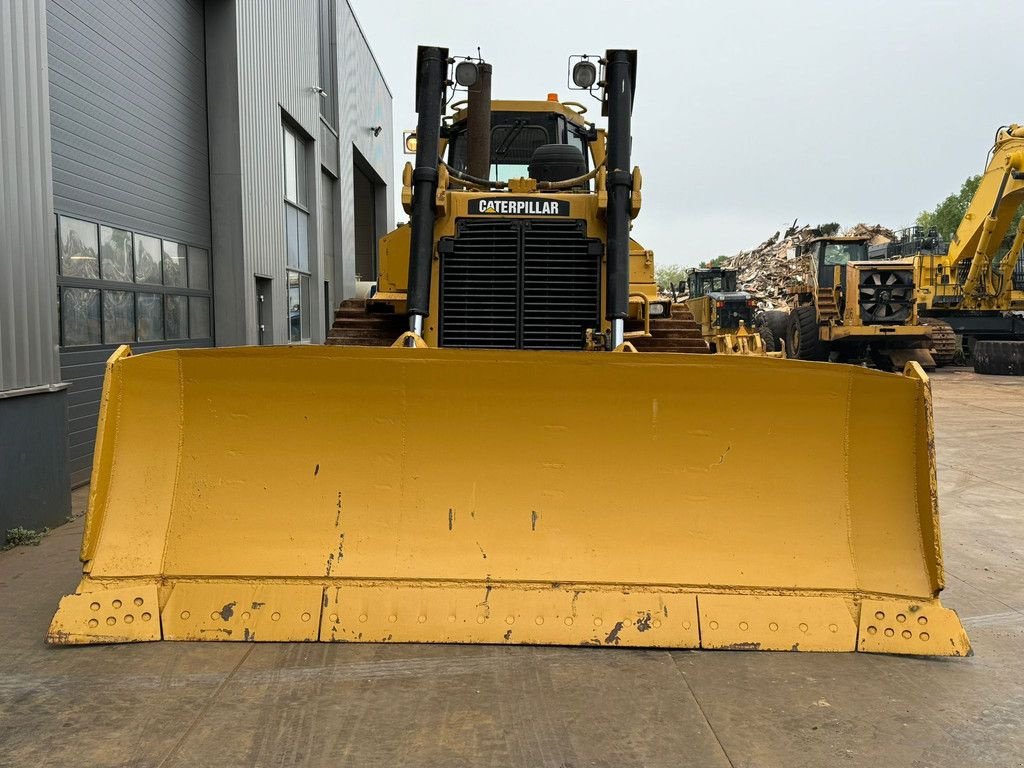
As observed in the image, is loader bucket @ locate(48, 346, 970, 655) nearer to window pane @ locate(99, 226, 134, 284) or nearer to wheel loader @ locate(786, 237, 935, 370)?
window pane @ locate(99, 226, 134, 284)

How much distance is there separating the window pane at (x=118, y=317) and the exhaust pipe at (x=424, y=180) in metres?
4.98

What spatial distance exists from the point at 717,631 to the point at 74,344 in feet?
23.8

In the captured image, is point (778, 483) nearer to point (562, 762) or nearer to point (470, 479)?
point (470, 479)

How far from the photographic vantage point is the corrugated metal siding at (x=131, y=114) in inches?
332

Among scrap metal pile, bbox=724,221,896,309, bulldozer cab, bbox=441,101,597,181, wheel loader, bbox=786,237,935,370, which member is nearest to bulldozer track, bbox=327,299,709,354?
bulldozer cab, bbox=441,101,597,181

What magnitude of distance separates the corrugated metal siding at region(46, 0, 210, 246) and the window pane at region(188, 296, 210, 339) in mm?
911

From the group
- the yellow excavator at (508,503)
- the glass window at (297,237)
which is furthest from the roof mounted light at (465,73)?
the glass window at (297,237)

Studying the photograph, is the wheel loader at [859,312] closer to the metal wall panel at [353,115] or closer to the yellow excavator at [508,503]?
the metal wall panel at [353,115]

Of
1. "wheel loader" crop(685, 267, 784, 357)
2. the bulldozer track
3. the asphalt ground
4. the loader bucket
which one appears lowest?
the asphalt ground

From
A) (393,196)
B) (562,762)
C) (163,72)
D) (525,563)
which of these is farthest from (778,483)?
(393,196)

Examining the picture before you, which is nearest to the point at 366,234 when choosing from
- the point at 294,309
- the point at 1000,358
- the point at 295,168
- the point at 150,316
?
the point at 295,168

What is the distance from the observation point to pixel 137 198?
33.7 feet

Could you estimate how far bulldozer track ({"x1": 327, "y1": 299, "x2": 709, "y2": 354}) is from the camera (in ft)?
21.6

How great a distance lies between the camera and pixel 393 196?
3262 cm
